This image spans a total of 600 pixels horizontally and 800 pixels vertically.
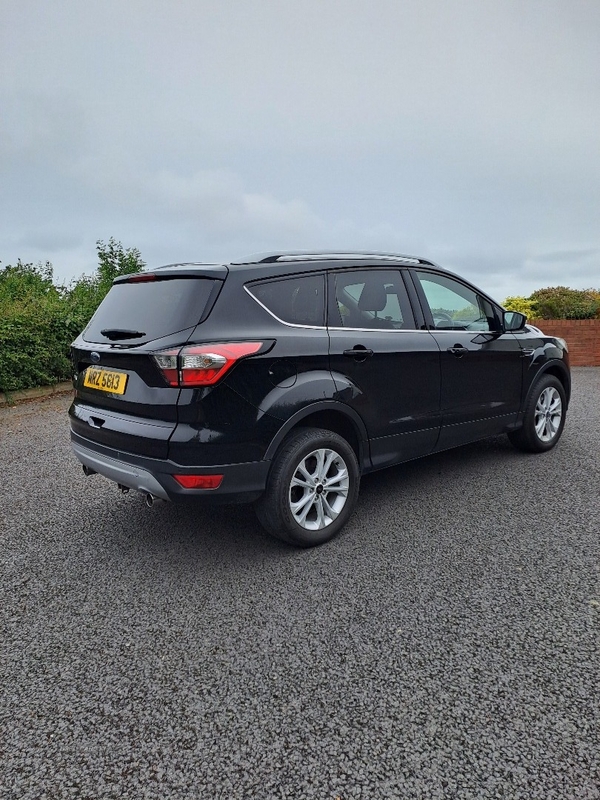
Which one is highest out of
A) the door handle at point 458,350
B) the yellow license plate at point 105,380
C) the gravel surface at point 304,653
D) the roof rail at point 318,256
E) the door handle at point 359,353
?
the roof rail at point 318,256

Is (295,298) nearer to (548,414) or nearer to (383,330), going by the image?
(383,330)

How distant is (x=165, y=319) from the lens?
9.96 ft

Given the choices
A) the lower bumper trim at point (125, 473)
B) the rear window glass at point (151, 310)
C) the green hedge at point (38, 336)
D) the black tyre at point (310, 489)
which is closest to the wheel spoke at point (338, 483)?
the black tyre at point (310, 489)

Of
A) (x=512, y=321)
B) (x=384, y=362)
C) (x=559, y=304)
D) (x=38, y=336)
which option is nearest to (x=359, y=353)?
(x=384, y=362)

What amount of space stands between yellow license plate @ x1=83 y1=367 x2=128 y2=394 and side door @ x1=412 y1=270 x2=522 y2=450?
227 centimetres

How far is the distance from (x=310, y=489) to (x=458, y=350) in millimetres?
1768

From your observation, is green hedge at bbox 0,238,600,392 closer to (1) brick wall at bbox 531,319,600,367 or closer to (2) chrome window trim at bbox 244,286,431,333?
(2) chrome window trim at bbox 244,286,431,333

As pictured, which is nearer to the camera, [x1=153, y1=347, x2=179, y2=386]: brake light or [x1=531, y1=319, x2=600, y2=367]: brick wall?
[x1=153, y1=347, x2=179, y2=386]: brake light

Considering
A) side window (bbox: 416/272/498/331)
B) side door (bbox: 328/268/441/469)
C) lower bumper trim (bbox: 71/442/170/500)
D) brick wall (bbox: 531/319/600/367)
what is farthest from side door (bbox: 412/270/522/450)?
brick wall (bbox: 531/319/600/367)

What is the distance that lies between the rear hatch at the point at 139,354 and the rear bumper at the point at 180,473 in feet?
0.23

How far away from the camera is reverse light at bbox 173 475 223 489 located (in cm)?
291

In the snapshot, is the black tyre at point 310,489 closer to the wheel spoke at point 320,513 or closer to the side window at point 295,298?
the wheel spoke at point 320,513

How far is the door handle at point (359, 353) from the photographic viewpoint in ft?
11.4

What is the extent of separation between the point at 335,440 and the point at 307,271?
3.51 ft
